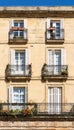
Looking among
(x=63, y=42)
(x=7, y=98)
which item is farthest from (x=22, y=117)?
(x=63, y=42)

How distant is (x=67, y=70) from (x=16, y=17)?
5.83 m

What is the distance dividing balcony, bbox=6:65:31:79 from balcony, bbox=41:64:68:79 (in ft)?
3.88

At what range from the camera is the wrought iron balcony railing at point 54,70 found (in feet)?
169

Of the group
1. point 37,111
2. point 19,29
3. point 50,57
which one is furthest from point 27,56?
point 37,111

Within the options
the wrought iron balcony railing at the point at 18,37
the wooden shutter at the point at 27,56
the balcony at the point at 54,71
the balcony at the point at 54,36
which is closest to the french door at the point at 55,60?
the balcony at the point at 54,71

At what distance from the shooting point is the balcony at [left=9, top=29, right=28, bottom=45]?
170 ft

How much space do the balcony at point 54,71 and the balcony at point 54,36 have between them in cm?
195

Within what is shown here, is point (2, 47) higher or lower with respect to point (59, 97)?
higher

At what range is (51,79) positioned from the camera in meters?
51.6

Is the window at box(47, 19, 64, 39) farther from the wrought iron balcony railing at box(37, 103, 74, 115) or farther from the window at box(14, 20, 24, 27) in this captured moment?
the wrought iron balcony railing at box(37, 103, 74, 115)

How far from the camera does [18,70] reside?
170 ft

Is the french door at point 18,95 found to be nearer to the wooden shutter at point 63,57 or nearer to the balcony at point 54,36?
the wooden shutter at point 63,57

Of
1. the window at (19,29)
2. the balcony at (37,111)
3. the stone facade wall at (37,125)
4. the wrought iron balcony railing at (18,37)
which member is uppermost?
the window at (19,29)

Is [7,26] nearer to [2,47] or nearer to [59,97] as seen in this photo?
[2,47]
